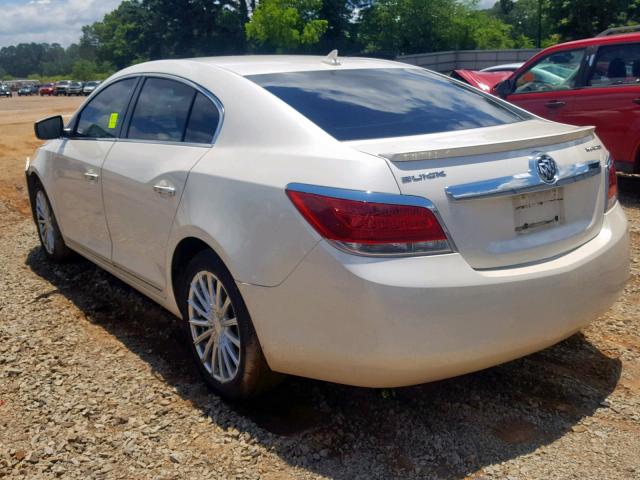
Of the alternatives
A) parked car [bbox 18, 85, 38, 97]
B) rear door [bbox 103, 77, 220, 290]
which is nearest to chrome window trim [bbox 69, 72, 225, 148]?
rear door [bbox 103, 77, 220, 290]

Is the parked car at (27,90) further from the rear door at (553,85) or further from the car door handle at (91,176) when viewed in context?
the car door handle at (91,176)

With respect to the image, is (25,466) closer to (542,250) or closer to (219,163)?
(219,163)

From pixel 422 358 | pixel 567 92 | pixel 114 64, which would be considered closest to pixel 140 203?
pixel 422 358

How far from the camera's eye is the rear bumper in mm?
2705

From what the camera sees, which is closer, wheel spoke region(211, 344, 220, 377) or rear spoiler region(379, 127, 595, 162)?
rear spoiler region(379, 127, 595, 162)

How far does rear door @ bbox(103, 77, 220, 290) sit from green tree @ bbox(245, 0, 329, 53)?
40.1 metres

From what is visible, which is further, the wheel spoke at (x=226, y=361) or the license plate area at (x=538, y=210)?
the wheel spoke at (x=226, y=361)

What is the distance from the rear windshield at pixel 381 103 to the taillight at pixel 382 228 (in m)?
0.47

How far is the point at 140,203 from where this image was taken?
3.89 metres

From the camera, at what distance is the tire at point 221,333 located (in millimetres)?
3201

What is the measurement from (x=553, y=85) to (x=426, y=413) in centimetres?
603

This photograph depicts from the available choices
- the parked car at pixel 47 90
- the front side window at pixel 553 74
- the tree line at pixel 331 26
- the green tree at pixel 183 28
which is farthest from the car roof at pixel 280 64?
the parked car at pixel 47 90

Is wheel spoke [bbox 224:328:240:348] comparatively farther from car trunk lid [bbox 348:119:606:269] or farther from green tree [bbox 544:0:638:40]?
green tree [bbox 544:0:638:40]

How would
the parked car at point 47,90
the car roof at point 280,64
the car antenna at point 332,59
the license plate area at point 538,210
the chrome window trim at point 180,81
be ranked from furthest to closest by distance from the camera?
1. the parked car at point 47,90
2. the car antenna at point 332,59
3. the car roof at point 280,64
4. the chrome window trim at point 180,81
5. the license plate area at point 538,210
